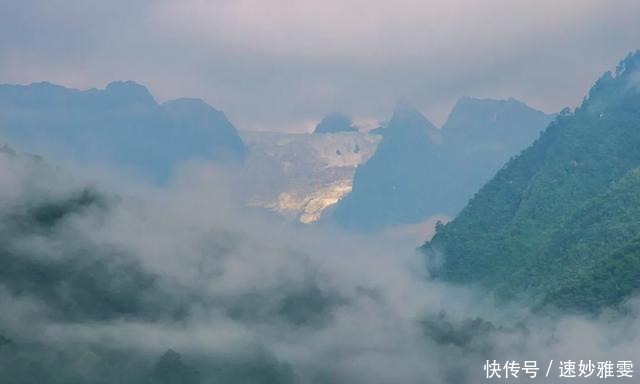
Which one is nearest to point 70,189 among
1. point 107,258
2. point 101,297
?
point 107,258

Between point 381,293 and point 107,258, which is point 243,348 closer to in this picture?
point 107,258

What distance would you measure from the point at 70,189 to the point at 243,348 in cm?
3365

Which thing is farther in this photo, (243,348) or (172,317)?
(172,317)

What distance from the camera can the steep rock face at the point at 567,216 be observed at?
123 meters

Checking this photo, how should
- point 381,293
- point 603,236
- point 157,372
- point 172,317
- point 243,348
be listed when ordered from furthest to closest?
1. point 381,293
2. point 603,236
3. point 172,317
4. point 243,348
5. point 157,372

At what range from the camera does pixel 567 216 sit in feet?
497

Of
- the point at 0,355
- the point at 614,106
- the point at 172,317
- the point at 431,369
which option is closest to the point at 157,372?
the point at 0,355

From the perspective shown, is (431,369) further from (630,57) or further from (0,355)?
(630,57)

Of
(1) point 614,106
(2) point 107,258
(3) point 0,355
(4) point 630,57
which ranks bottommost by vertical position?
(3) point 0,355

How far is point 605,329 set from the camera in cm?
11000

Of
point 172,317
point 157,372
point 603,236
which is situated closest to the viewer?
point 157,372

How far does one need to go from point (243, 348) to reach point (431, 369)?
74.1ft

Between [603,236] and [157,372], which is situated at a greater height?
[603,236]

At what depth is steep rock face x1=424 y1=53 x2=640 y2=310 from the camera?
403 feet
